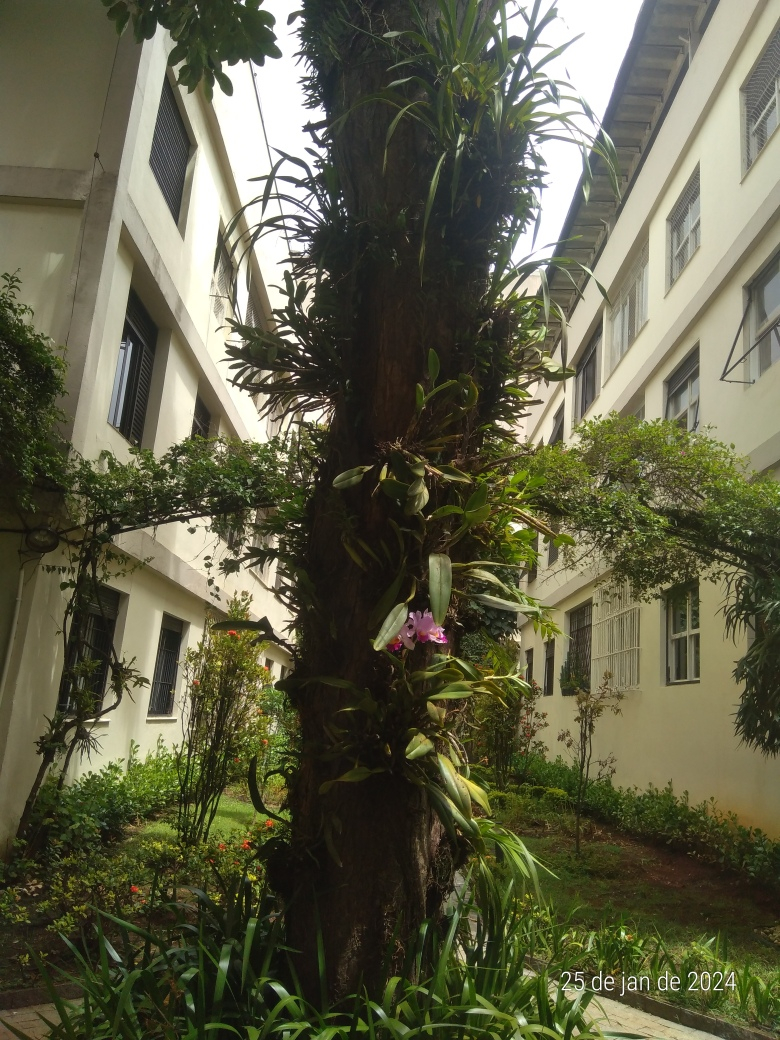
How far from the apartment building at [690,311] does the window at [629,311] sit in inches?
1.6

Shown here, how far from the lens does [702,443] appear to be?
7.12 meters

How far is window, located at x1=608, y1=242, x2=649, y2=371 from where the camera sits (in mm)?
13413

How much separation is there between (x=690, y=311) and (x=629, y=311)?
3919 millimetres

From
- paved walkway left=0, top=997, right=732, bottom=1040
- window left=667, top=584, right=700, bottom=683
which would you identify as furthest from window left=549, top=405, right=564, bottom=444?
Result: paved walkway left=0, top=997, right=732, bottom=1040

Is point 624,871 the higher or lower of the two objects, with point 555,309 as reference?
lower

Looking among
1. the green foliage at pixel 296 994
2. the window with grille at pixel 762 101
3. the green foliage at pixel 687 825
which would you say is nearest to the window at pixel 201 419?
the green foliage at pixel 687 825

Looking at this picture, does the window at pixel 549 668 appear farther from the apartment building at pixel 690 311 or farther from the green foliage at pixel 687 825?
the green foliage at pixel 687 825

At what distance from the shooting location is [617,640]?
1316cm

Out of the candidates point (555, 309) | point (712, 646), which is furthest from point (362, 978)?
point (712, 646)

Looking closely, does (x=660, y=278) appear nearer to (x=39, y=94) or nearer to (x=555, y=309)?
(x=39, y=94)

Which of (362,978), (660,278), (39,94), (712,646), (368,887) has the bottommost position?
(362,978)

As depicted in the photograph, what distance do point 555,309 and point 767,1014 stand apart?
3569 millimetres

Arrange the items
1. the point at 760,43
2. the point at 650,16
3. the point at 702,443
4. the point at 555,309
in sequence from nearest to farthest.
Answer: the point at 555,309 < the point at 702,443 < the point at 760,43 < the point at 650,16

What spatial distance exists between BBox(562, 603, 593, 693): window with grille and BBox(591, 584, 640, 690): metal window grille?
364mm
